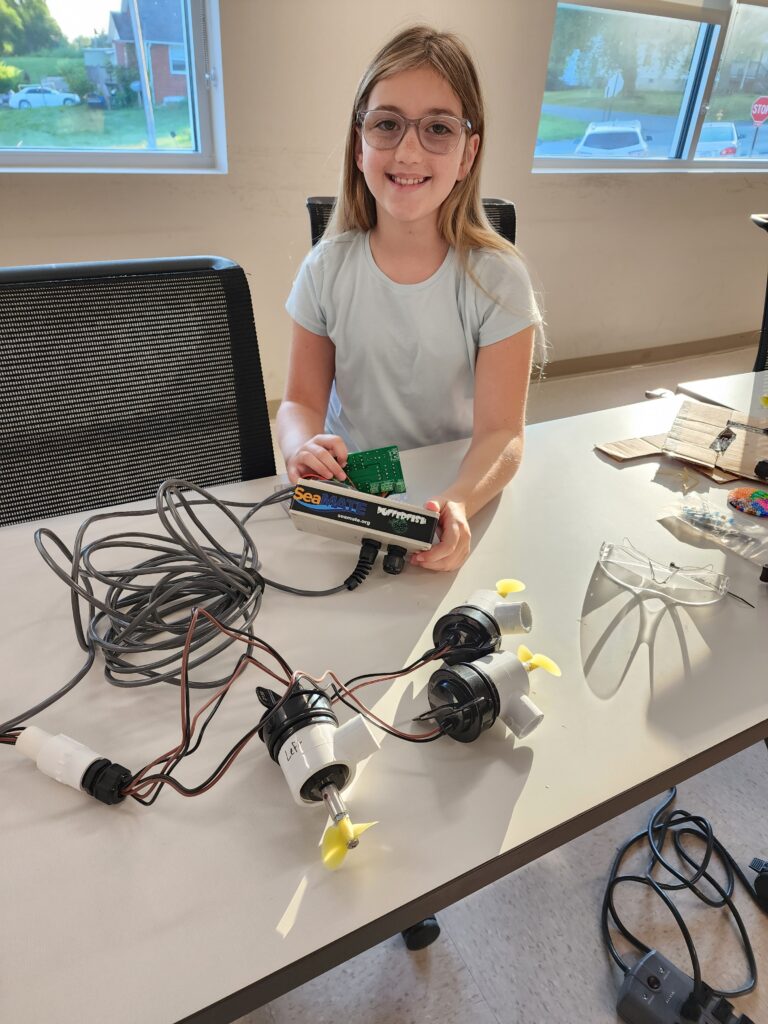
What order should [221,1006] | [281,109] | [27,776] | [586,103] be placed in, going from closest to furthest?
1. [221,1006]
2. [27,776]
3. [281,109]
4. [586,103]

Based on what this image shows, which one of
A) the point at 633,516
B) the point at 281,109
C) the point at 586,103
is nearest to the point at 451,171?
the point at 633,516

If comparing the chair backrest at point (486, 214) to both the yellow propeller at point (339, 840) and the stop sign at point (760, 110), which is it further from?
the stop sign at point (760, 110)

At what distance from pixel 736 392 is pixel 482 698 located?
109cm

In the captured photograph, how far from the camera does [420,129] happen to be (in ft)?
3.36

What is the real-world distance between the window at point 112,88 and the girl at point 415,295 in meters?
1.41

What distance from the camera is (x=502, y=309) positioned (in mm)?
1131

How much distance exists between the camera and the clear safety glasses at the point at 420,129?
40.2 inches

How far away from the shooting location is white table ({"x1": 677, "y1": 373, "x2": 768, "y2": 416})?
1.31 meters

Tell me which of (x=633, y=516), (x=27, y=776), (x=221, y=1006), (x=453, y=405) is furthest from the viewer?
(x=453, y=405)

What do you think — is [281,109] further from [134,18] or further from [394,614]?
[394,614]

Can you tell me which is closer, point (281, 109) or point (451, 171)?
point (451, 171)

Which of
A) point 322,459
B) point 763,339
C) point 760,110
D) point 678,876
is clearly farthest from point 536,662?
point 760,110

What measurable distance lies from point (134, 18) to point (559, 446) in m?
2.04

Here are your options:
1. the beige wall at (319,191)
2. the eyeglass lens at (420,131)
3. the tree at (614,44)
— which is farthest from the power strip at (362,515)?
the tree at (614,44)
